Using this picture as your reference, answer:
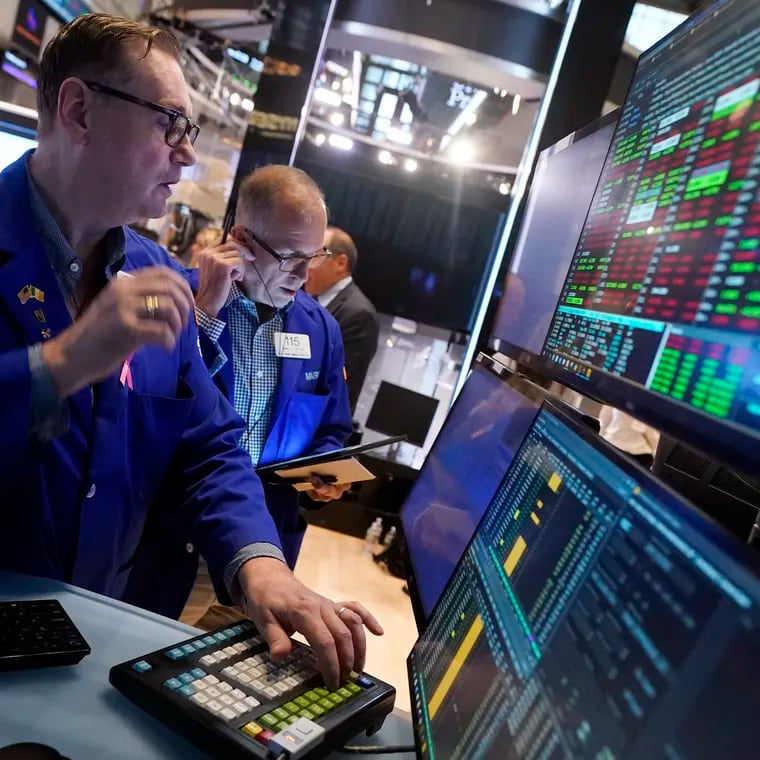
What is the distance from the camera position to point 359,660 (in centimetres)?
92

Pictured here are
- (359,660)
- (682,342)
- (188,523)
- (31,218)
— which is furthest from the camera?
(188,523)

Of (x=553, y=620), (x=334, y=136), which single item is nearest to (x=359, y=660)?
(x=553, y=620)

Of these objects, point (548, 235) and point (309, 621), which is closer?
point (309, 621)

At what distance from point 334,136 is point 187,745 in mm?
3792

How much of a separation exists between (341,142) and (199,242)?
1.18 m

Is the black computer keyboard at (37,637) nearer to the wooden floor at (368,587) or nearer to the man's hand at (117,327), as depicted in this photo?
the man's hand at (117,327)

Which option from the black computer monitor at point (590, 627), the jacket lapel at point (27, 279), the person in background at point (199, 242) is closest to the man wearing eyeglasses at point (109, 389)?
the jacket lapel at point (27, 279)

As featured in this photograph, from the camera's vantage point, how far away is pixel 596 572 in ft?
1.76

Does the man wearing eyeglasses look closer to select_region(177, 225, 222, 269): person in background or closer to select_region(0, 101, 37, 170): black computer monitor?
select_region(0, 101, 37, 170): black computer monitor

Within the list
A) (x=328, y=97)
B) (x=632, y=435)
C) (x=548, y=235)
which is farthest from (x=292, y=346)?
(x=328, y=97)

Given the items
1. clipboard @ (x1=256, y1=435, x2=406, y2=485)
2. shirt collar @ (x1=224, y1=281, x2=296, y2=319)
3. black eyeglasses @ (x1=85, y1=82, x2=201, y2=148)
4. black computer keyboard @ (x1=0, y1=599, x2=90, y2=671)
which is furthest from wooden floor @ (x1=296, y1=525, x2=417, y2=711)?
black eyeglasses @ (x1=85, y1=82, x2=201, y2=148)

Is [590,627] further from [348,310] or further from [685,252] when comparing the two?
[348,310]

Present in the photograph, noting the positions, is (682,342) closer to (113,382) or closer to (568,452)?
(568,452)

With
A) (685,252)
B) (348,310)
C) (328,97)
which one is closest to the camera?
(685,252)
